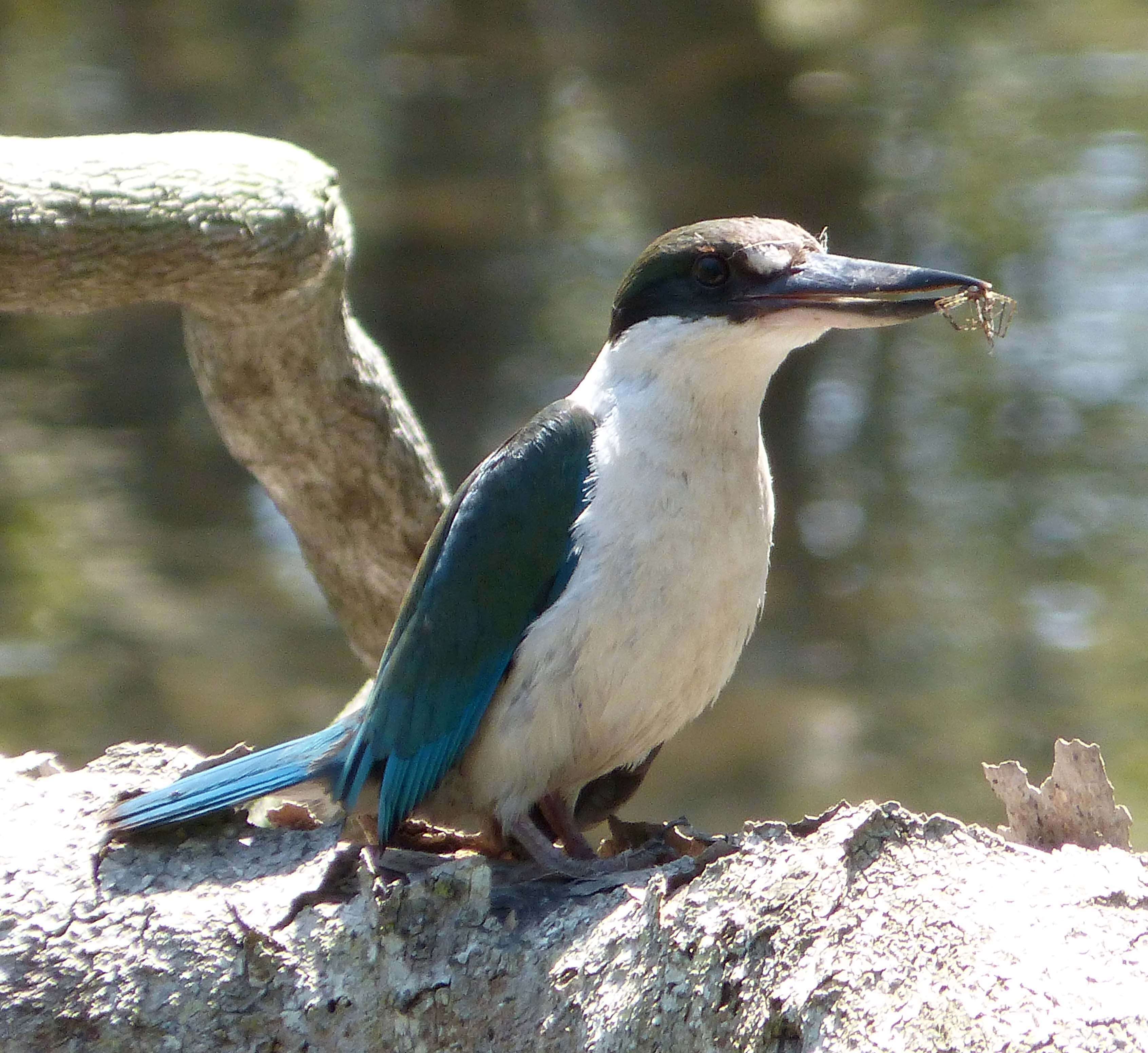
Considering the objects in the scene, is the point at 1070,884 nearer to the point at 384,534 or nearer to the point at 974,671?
the point at 384,534

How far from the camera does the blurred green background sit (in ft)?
25.4

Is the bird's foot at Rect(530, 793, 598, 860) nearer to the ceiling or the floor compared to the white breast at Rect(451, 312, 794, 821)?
nearer to the floor

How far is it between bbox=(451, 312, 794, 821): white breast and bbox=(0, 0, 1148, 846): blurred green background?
438 cm

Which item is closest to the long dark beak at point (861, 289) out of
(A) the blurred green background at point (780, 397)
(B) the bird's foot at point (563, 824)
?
(B) the bird's foot at point (563, 824)

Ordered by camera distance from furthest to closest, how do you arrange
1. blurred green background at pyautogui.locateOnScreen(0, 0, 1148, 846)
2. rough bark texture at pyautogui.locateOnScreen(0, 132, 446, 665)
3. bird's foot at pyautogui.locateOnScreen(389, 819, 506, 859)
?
1. blurred green background at pyautogui.locateOnScreen(0, 0, 1148, 846)
2. rough bark texture at pyautogui.locateOnScreen(0, 132, 446, 665)
3. bird's foot at pyautogui.locateOnScreen(389, 819, 506, 859)

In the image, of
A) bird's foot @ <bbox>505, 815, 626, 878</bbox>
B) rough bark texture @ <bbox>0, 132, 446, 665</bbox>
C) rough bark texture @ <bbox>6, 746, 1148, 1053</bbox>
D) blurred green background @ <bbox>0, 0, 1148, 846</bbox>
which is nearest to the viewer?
rough bark texture @ <bbox>6, 746, 1148, 1053</bbox>

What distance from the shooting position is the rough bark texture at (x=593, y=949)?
6.98 feet

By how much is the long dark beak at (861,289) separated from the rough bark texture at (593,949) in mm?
835

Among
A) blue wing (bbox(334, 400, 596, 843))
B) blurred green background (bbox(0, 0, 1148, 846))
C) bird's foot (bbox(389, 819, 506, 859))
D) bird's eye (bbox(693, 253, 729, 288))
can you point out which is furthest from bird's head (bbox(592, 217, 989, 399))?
blurred green background (bbox(0, 0, 1148, 846))

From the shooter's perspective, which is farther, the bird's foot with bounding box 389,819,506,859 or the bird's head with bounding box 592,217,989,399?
the bird's foot with bounding box 389,819,506,859

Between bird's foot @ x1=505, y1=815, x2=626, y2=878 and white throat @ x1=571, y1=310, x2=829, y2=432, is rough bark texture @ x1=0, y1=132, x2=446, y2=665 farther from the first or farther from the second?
bird's foot @ x1=505, y1=815, x2=626, y2=878

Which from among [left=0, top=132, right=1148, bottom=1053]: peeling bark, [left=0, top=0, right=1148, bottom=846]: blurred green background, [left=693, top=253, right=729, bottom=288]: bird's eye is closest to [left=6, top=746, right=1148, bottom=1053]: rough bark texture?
[left=0, top=132, right=1148, bottom=1053]: peeling bark

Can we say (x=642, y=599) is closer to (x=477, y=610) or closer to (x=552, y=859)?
(x=477, y=610)

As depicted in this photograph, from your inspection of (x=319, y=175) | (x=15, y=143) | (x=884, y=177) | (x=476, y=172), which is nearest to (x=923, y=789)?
(x=884, y=177)
